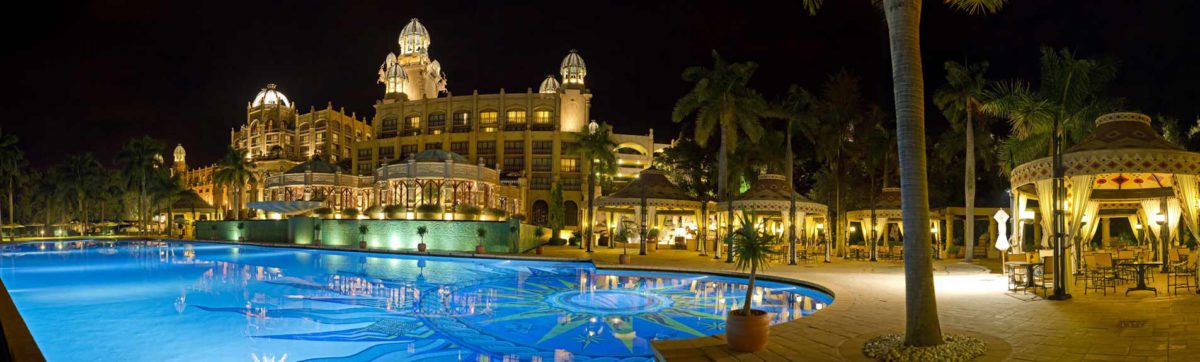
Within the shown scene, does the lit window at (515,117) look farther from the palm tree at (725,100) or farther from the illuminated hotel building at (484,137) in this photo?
the palm tree at (725,100)

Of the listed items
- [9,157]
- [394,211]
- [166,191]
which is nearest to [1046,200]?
[394,211]

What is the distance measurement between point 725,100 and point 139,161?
54.4 meters

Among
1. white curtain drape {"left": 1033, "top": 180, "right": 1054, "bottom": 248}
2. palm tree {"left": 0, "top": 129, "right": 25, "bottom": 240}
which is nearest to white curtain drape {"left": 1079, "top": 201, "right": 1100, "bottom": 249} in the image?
white curtain drape {"left": 1033, "top": 180, "right": 1054, "bottom": 248}

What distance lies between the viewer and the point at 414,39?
8656 centimetres

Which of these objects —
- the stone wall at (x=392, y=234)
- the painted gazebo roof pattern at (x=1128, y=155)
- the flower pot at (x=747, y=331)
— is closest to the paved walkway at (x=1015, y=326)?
the flower pot at (x=747, y=331)

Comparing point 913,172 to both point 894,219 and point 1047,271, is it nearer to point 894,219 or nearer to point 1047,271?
point 1047,271

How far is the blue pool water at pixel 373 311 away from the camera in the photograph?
1065 cm

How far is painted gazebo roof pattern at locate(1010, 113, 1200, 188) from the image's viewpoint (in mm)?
12742

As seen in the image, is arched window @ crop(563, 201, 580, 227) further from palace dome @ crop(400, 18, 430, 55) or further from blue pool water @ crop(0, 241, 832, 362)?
blue pool water @ crop(0, 241, 832, 362)

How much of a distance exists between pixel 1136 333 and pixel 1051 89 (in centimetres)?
728

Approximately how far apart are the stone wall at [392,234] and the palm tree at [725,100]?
10160mm

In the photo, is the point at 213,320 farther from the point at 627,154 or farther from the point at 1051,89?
the point at 627,154

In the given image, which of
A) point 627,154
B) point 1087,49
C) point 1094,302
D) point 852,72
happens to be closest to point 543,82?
point 627,154

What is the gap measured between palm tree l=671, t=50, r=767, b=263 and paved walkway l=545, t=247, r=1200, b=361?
1335 centimetres
